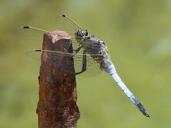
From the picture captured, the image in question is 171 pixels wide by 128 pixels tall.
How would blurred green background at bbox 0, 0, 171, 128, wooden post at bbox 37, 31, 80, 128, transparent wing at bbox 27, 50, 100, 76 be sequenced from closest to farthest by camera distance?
wooden post at bbox 37, 31, 80, 128 → transparent wing at bbox 27, 50, 100, 76 → blurred green background at bbox 0, 0, 171, 128

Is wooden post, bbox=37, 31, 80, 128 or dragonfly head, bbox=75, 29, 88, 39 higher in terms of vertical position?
dragonfly head, bbox=75, 29, 88, 39

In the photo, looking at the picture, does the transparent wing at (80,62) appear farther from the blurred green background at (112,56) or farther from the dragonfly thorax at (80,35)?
the blurred green background at (112,56)

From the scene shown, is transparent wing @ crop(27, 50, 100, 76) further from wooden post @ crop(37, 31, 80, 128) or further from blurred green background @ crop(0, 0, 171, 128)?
blurred green background @ crop(0, 0, 171, 128)

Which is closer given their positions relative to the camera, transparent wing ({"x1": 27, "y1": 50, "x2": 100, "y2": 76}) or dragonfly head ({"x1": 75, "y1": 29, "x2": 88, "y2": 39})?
transparent wing ({"x1": 27, "y1": 50, "x2": 100, "y2": 76})

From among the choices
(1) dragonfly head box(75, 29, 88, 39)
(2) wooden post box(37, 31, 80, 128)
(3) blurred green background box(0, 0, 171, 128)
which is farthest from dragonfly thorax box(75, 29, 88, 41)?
(3) blurred green background box(0, 0, 171, 128)

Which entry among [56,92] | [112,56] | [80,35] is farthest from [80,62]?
[112,56]

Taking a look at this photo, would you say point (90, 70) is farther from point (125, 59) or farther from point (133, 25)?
point (133, 25)

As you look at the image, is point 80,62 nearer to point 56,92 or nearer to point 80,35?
point 80,35
